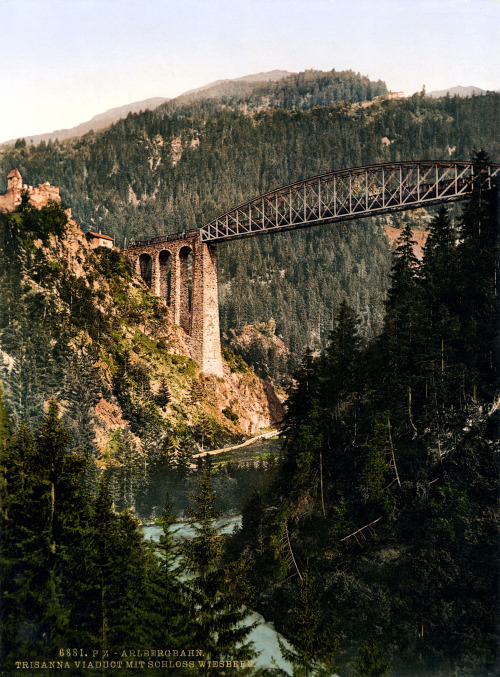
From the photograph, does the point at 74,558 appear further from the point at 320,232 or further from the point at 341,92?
the point at 341,92

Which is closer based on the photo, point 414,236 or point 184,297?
point 184,297

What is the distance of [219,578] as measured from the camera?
2156cm

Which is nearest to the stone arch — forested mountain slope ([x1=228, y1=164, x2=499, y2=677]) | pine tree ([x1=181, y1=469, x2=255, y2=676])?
forested mountain slope ([x1=228, y1=164, x2=499, y2=677])

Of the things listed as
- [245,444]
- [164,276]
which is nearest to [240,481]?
[245,444]

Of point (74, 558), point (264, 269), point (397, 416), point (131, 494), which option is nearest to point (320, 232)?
point (264, 269)

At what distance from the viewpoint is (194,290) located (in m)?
69.6

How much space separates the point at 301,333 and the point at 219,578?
8366cm

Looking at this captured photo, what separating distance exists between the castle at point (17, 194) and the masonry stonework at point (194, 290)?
1619 cm

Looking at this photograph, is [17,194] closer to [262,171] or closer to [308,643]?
[308,643]

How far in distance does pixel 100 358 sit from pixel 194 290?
1701 cm

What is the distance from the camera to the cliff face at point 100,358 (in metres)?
48.3

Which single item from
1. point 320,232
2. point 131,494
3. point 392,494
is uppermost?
point 320,232

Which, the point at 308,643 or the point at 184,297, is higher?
the point at 184,297

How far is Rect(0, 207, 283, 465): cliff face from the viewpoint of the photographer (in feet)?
159
